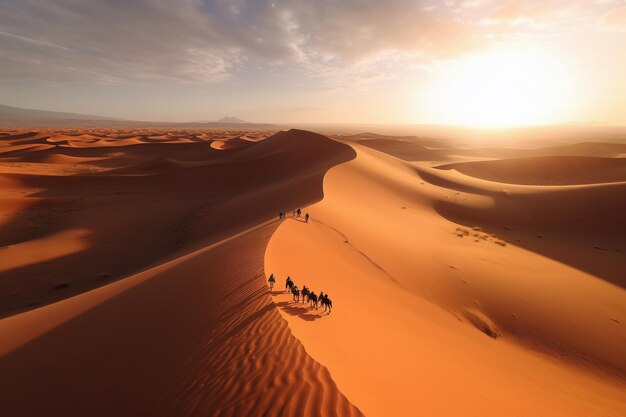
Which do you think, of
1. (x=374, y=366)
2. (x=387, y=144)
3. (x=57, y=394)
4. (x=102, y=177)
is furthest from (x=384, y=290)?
(x=387, y=144)

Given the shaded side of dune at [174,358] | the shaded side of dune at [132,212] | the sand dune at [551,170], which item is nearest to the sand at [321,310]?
the shaded side of dune at [174,358]

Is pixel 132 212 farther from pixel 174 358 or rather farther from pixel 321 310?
pixel 321 310

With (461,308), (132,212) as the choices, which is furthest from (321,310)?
(132,212)

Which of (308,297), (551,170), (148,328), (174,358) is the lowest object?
(551,170)

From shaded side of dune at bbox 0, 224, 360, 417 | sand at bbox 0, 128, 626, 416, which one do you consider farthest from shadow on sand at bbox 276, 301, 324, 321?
shaded side of dune at bbox 0, 224, 360, 417

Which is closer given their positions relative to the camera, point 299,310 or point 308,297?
point 299,310

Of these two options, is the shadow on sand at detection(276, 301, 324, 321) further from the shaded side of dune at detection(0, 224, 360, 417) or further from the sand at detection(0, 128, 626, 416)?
the shaded side of dune at detection(0, 224, 360, 417)

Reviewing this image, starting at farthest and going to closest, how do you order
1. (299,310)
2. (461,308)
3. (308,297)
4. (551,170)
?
1. (551,170)
2. (461,308)
3. (308,297)
4. (299,310)
